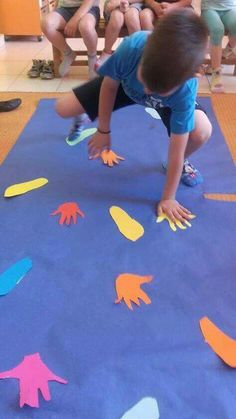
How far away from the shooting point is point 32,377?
67cm

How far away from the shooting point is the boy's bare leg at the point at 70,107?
1169 mm

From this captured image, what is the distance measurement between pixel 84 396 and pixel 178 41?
618 mm

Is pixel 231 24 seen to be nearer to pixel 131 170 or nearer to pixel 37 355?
pixel 131 170

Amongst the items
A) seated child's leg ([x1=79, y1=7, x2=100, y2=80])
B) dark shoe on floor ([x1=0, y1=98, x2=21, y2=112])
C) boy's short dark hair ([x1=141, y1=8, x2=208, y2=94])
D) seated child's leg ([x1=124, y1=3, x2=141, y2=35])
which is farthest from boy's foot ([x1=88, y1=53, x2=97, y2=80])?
boy's short dark hair ([x1=141, y1=8, x2=208, y2=94])

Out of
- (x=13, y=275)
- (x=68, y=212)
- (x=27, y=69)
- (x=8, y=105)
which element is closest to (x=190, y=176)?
(x=68, y=212)

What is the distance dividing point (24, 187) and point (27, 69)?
1.21 meters

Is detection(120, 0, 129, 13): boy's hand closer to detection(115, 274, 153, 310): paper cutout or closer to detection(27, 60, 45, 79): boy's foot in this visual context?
detection(27, 60, 45, 79): boy's foot

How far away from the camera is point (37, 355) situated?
2.31 feet

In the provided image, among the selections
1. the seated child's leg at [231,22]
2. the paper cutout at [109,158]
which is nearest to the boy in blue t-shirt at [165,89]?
the paper cutout at [109,158]

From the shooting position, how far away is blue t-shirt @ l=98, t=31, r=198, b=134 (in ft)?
2.93

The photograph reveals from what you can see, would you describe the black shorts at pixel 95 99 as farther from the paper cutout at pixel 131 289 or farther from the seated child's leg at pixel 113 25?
the seated child's leg at pixel 113 25

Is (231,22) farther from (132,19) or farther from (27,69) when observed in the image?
(27,69)

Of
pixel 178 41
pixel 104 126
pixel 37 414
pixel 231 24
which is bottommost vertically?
pixel 37 414

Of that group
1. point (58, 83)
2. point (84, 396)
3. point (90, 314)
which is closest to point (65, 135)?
point (58, 83)
